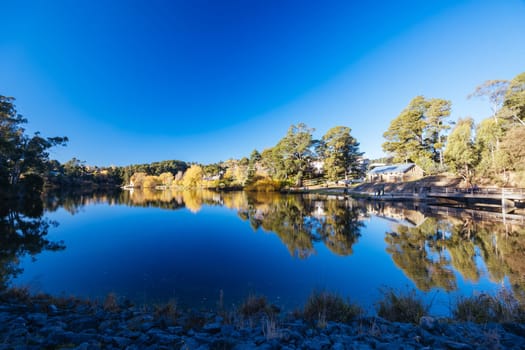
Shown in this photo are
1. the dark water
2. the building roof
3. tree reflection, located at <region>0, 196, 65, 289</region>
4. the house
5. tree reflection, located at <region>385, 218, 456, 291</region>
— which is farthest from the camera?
the building roof

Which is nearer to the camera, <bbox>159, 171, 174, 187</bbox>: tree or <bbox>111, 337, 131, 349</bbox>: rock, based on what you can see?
<bbox>111, 337, 131, 349</bbox>: rock

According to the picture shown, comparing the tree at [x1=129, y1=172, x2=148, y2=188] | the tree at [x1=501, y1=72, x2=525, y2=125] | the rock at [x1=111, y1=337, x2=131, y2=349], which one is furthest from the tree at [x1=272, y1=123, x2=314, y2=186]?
the tree at [x1=129, y1=172, x2=148, y2=188]

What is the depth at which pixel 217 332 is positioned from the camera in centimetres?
310

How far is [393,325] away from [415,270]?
385 centimetres

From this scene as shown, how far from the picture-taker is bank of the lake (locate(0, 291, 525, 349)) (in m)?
2.59

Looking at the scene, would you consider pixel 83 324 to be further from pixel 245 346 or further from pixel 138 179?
pixel 138 179

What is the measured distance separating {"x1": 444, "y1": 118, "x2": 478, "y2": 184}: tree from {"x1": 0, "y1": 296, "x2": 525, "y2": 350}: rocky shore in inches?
1010

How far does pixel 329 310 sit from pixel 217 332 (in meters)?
1.92

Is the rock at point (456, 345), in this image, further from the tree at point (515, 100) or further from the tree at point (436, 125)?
the tree at point (436, 125)

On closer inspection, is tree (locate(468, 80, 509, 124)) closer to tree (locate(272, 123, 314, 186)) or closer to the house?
the house

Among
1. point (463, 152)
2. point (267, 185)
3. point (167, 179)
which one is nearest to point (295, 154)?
point (267, 185)

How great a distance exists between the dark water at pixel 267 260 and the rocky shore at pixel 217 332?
1.16 meters

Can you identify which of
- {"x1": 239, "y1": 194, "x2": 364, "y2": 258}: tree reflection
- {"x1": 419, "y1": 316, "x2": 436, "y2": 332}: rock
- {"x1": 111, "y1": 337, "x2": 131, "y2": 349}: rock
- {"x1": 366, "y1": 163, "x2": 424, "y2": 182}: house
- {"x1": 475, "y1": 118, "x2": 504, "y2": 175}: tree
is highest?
{"x1": 475, "y1": 118, "x2": 504, "y2": 175}: tree

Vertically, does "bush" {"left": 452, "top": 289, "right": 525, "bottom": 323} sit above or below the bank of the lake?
below
